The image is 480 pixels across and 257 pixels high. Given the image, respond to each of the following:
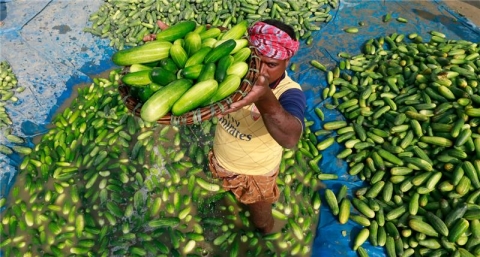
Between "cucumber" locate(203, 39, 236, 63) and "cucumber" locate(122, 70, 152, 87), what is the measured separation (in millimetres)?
425

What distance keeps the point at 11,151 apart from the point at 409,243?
5482mm

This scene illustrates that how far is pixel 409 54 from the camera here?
573 centimetres

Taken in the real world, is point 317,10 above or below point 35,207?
above

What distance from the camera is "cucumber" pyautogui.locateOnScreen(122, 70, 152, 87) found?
253 centimetres

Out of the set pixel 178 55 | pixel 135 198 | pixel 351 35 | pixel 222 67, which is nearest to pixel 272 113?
pixel 222 67

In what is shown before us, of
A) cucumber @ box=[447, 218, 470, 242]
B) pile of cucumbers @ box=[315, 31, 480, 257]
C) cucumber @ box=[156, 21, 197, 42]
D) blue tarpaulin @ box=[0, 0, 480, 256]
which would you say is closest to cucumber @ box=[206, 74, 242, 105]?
cucumber @ box=[156, 21, 197, 42]

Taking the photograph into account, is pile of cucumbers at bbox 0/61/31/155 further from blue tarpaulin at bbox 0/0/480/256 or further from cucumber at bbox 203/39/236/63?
cucumber at bbox 203/39/236/63

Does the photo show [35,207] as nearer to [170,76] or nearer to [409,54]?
[170,76]

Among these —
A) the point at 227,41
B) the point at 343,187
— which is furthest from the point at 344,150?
the point at 227,41

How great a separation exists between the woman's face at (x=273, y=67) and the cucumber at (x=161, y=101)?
69 cm

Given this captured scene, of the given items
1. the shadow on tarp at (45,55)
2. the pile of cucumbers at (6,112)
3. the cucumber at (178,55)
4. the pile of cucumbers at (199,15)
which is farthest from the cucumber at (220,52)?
the pile of cucumbers at (199,15)

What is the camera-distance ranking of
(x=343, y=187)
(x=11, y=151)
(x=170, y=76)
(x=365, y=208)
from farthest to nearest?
(x=11, y=151) → (x=343, y=187) → (x=365, y=208) → (x=170, y=76)

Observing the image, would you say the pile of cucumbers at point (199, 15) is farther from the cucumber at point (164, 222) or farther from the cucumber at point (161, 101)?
the cucumber at point (161, 101)

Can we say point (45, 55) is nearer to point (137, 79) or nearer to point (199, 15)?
point (199, 15)
